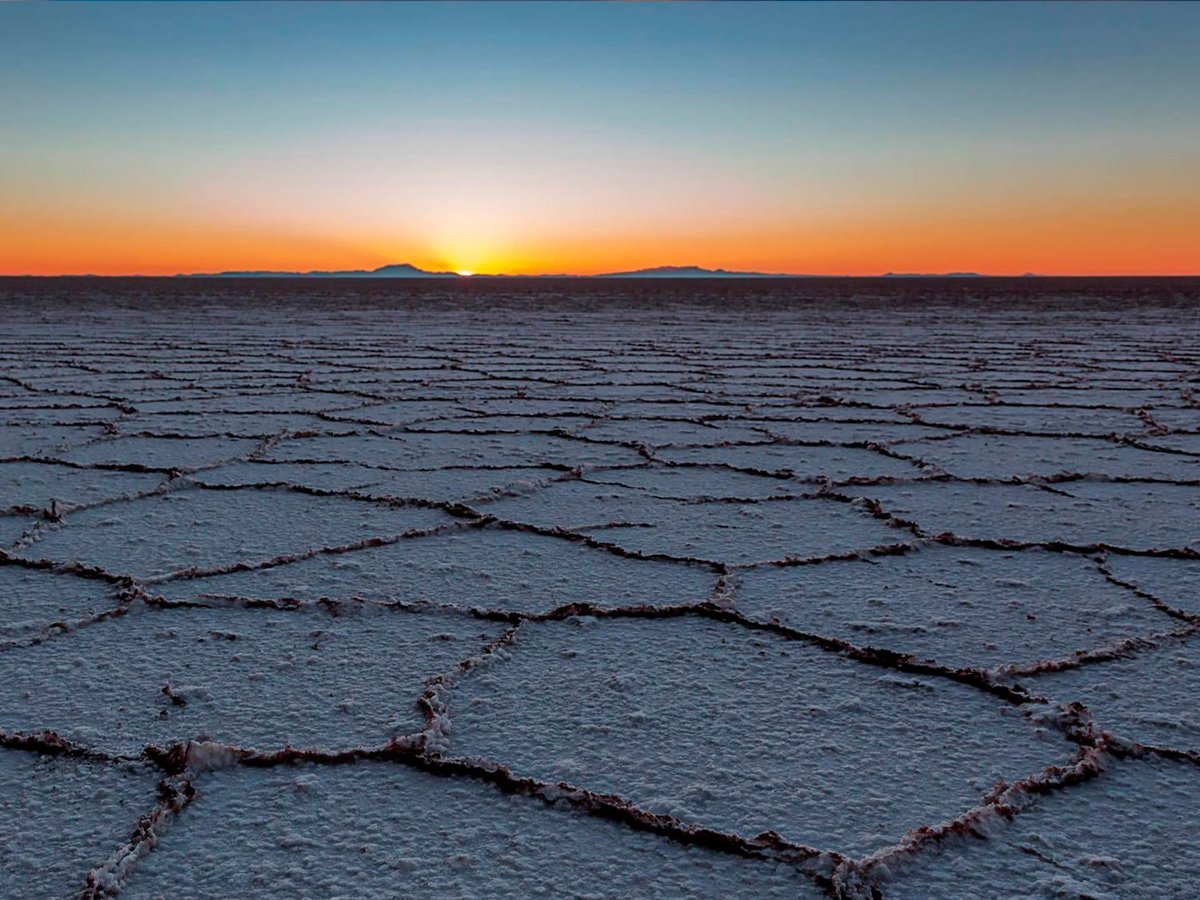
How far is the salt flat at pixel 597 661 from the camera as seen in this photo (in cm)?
79

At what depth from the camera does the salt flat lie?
786 mm

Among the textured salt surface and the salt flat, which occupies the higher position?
the salt flat

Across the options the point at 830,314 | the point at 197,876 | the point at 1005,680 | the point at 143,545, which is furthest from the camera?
the point at 830,314

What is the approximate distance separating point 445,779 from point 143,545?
33.7 inches

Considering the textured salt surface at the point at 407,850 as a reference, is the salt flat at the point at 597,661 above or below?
above

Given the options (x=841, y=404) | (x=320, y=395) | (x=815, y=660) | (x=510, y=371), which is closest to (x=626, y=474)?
(x=815, y=660)

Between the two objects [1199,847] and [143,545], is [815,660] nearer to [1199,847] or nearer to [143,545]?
[1199,847]

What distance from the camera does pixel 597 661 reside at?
1138 mm

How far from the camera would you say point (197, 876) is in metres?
0.75

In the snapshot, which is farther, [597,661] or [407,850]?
[597,661]

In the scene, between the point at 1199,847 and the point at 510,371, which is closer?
the point at 1199,847

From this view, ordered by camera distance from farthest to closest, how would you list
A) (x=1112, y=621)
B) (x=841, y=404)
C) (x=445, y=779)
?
(x=841, y=404) < (x=1112, y=621) < (x=445, y=779)

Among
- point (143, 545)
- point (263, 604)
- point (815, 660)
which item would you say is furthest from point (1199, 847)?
point (143, 545)

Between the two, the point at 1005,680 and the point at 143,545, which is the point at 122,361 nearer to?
the point at 143,545
